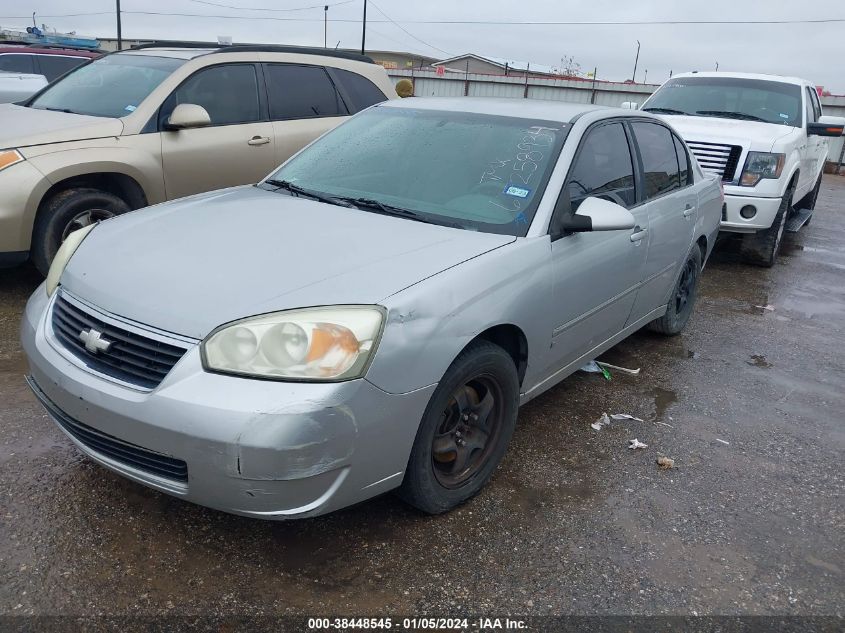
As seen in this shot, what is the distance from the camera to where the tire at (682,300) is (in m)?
5.06

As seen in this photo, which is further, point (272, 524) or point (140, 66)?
point (140, 66)

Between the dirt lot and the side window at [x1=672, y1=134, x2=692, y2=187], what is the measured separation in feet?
5.41

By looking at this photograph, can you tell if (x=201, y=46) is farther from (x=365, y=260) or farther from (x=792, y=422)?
(x=792, y=422)

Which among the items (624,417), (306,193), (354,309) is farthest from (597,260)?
(354,309)

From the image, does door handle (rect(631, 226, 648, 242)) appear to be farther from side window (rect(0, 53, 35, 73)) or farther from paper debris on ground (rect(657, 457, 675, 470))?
side window (rect(0, 53, 35, 73))

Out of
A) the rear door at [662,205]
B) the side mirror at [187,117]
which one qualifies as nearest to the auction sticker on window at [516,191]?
the rear door at [662,205]

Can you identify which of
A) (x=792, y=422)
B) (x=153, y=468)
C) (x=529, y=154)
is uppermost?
(x=529, y=154)

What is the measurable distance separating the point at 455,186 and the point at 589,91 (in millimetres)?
22135

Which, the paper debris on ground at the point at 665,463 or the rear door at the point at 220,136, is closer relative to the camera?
the paper debris on ground at the point at 665,463

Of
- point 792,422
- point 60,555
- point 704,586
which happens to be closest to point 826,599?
point 704,586

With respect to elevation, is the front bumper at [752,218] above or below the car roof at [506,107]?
below

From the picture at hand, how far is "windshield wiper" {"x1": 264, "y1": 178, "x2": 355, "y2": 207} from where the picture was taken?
3.41 meters

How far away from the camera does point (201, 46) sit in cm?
623

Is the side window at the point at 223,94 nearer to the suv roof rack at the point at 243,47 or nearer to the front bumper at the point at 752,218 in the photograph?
the suv roof rack at the point at 243,47
